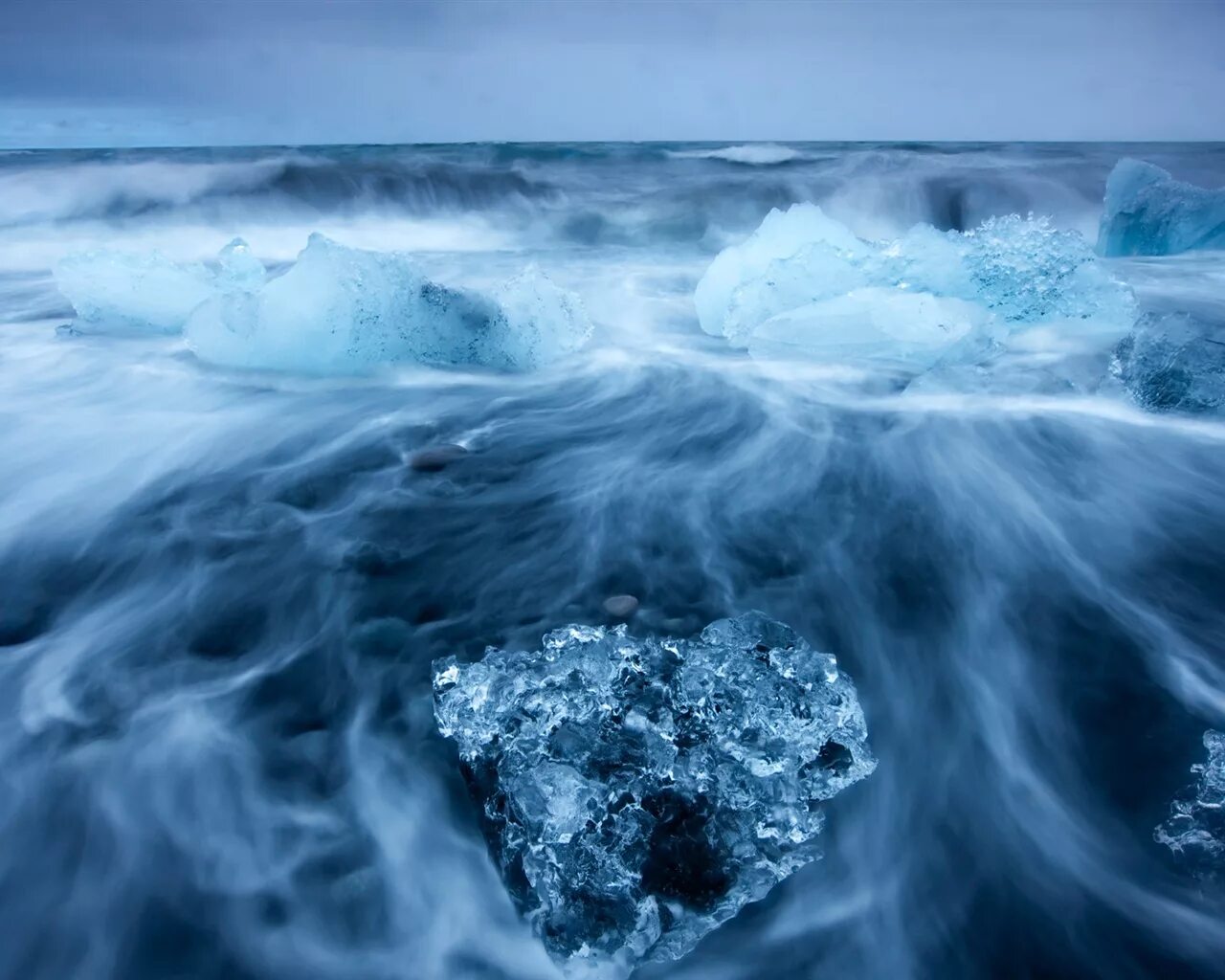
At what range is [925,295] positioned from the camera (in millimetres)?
4973

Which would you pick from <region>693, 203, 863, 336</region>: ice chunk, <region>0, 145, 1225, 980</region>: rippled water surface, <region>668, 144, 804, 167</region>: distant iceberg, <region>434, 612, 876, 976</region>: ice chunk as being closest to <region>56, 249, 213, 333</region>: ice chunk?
<region>0, 145, 1225, 980</region>: rippled water surface

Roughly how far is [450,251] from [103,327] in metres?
5.51

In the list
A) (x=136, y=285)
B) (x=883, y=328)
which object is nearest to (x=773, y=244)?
(x=883, y=328)

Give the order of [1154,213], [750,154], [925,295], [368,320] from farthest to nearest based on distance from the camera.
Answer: [750,154], [1154,213], [925,295], [368,320]

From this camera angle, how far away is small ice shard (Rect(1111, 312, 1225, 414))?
4.27m

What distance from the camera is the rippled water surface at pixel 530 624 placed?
1875mm

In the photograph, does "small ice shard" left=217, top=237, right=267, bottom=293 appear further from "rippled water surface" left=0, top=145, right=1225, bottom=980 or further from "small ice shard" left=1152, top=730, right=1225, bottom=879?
"small ice shard" left=1152, top=730, right=1225, bottom=879

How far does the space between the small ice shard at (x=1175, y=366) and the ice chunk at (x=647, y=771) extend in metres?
3.48

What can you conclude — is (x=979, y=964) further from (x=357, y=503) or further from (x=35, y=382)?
(x=35, y=382)

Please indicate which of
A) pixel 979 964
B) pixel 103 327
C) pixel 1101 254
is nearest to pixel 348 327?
pixel 103 327

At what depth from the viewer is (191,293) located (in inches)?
219

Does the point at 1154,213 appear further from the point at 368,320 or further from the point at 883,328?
the point at 368,320

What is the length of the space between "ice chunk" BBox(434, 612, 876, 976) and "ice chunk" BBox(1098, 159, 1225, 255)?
745 centimetres

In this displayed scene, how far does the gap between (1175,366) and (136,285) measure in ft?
22.6
